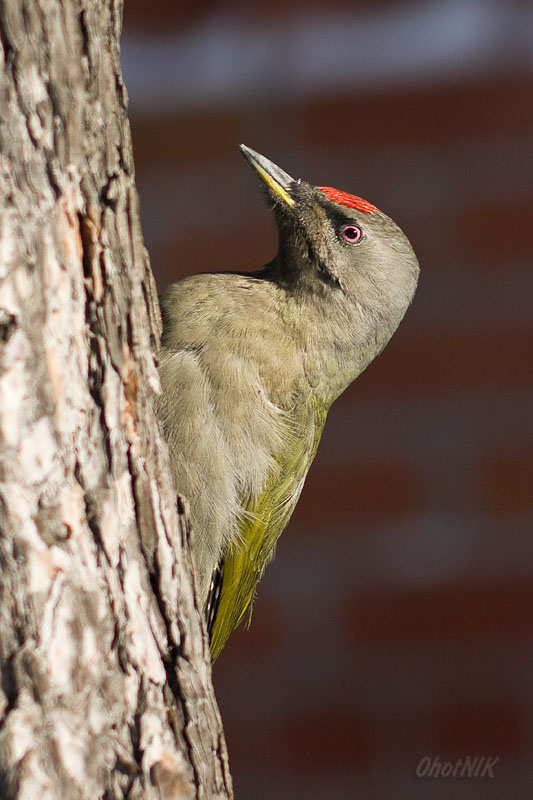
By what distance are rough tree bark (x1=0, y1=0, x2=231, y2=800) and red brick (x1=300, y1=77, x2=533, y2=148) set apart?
175 centimetres

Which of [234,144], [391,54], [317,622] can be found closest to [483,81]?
[391,54]

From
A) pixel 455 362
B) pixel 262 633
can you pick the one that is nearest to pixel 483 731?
pixel 262 633

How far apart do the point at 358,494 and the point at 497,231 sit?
2.78 feet

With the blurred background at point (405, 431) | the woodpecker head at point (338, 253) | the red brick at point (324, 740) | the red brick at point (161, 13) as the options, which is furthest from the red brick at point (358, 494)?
the red brick at point (161, 13)

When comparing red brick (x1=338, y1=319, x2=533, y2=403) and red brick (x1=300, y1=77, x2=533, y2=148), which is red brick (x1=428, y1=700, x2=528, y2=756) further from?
red brick (x1=300, y1=77, x2=533, y2=148)

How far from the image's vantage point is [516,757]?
2871 millimetres

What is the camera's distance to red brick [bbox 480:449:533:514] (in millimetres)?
2816

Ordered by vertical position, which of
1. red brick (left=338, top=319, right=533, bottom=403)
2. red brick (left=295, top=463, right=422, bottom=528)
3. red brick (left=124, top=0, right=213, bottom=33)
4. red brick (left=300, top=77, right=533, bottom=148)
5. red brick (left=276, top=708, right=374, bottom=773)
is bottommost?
red brick (left=276, top=708, right=374, bottom=773)

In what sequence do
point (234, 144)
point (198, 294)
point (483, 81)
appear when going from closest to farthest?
point (198, 294), point (483, 81), point (234, 144)

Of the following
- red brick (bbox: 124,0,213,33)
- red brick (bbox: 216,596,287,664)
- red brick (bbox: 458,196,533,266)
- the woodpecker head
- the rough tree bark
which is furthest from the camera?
red brick (bbox: 124,0,213,33)

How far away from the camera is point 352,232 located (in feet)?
7.05

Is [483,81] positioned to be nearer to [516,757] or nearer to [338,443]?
[338,443]

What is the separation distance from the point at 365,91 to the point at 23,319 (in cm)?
207

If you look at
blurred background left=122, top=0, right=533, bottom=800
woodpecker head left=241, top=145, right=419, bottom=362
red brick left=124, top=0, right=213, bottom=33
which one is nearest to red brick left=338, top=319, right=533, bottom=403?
blurred background left=122, top=0, right=533, bottom=800
